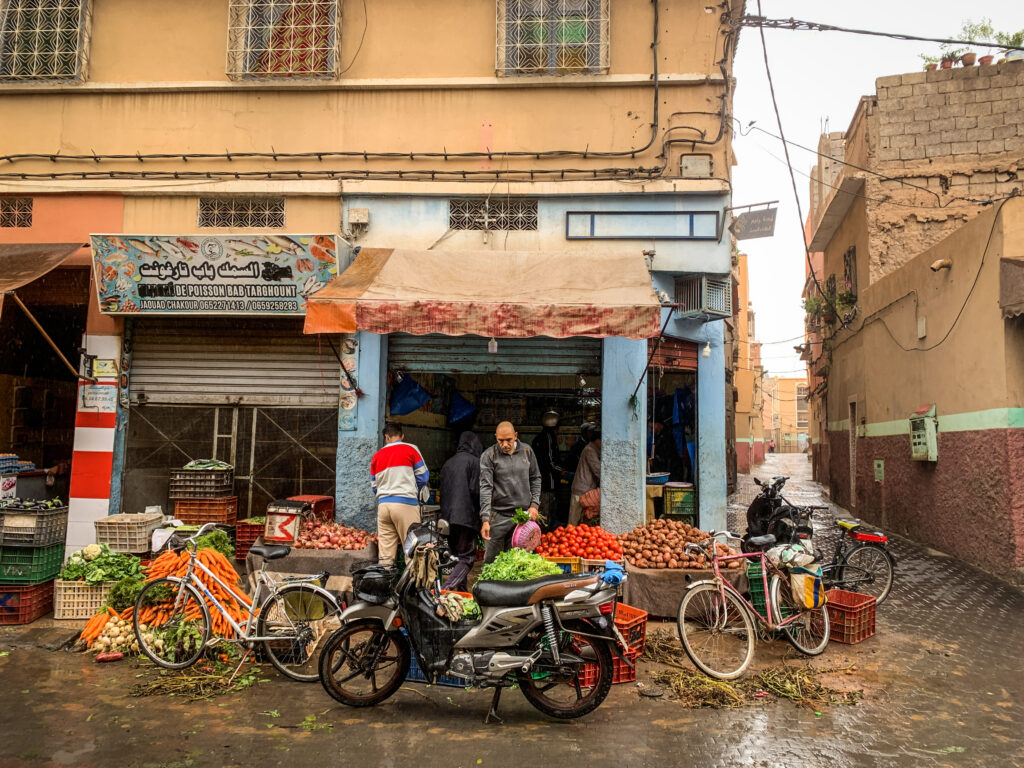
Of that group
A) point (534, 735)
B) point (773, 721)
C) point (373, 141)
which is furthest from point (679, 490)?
point (373, 141)

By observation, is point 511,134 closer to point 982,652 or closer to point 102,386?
point 102,386

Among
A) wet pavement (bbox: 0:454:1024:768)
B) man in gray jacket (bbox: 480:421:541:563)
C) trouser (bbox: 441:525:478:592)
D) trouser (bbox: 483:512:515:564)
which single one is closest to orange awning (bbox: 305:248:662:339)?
man in gray jacket (bbox: 480:421:541:563)

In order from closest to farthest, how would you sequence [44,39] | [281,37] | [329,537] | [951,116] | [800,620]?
[800,620] < [329,537] < [281,37] < [44,39] < [951,116]

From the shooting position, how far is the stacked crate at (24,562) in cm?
709

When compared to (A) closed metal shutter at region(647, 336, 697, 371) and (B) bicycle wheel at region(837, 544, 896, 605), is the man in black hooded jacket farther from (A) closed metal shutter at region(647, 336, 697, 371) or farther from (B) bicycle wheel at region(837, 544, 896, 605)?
(B) bicycle wheel at region(837, 544, 896, 605)

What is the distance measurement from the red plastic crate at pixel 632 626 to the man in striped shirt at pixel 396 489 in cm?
250

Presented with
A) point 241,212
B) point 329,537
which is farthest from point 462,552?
point 241,212

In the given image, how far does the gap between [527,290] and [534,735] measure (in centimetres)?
428

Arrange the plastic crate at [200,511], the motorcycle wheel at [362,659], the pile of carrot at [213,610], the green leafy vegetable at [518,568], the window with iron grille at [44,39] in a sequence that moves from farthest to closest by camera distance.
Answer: the window with iron grille at [44,39]
the plastic crate at [200,511]
the pile of carrot at [213,610]
the green leafy vegetable at [518,568]
the motorcycle wheel at [362,659]

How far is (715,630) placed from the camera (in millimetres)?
5738

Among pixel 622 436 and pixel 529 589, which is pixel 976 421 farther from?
pixel 529 589

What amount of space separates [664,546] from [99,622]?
18.0 feet

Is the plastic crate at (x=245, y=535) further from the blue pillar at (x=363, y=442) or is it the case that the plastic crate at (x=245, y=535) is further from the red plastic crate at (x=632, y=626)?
the red plastic crate at (x=632, y=626)

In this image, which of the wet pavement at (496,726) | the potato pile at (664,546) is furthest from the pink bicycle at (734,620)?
the potato pile at (664,546)
